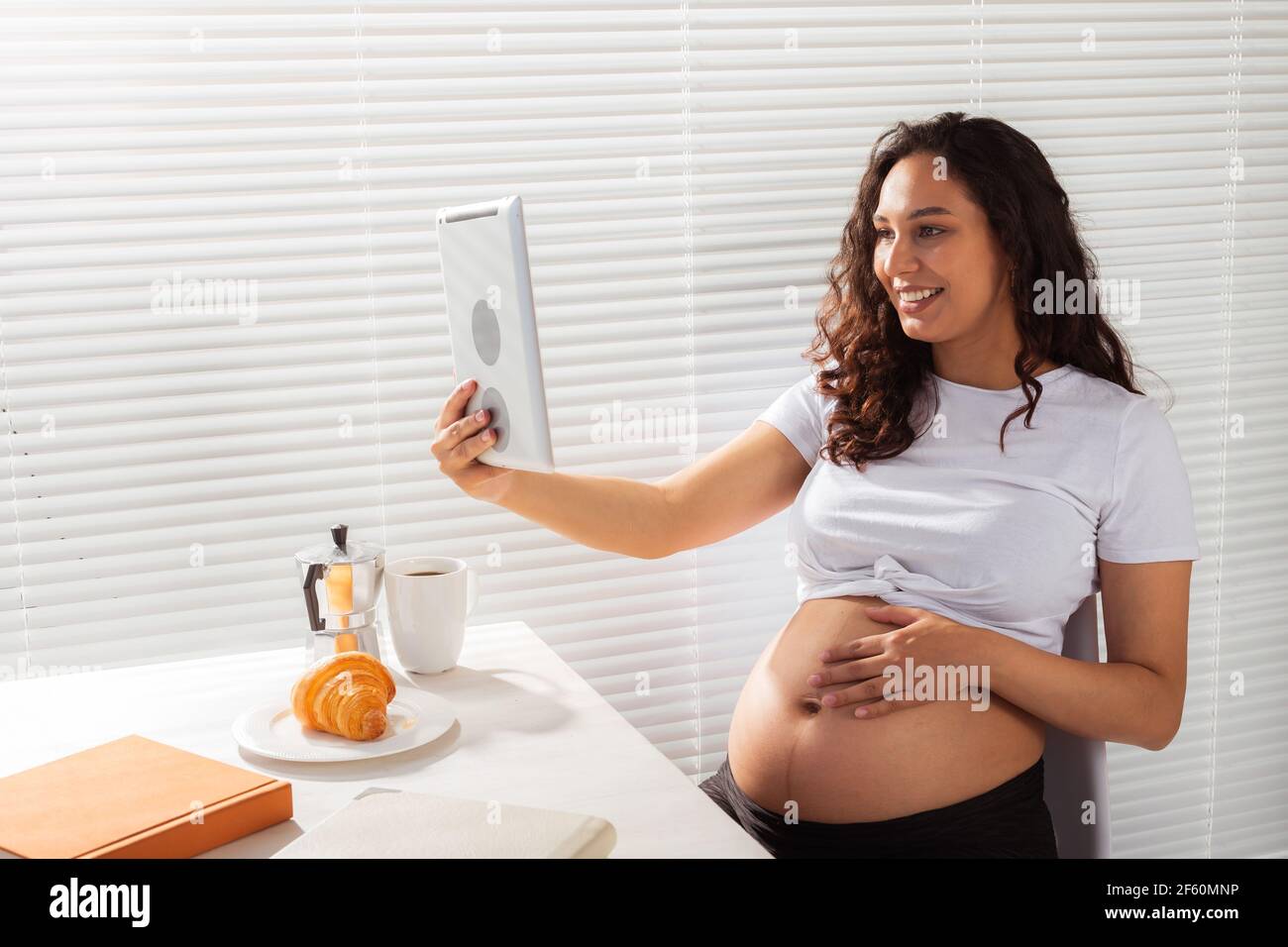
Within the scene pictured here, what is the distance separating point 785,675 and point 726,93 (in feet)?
2.88

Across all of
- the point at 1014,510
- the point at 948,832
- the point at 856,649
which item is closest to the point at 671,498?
the point at 856,649

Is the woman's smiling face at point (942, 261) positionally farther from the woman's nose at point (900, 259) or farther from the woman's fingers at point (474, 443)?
the woman's fingers at point (474, 443)

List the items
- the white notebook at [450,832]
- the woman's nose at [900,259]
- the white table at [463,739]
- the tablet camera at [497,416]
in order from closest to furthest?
1. the white notebook at [450,832]
2. the white table at [463,739]
3. the tablet camera at [497,416]
4. the woman's nose at [900,259]

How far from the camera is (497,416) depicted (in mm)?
1260

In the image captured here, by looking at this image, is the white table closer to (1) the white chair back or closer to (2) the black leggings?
(2) the black leggings

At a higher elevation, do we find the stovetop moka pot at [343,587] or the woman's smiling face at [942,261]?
the woman's smiling face at [942,261]

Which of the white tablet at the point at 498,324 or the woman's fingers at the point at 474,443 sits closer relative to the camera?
the white tablet at the point at 498,324

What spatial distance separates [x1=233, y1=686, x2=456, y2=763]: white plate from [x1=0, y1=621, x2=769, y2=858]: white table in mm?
12

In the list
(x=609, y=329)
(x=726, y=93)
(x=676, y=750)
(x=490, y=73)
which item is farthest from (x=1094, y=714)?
(x=490, y=73)

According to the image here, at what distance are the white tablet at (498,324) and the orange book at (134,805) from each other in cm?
44

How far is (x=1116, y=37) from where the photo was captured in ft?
6.07

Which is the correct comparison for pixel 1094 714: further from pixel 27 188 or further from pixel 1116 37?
pixel 27 188

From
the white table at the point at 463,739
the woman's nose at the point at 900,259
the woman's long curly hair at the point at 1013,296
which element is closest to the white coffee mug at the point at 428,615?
the white table at the point at 463,739

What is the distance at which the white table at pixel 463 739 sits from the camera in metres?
1.00
